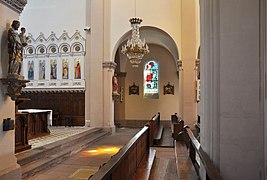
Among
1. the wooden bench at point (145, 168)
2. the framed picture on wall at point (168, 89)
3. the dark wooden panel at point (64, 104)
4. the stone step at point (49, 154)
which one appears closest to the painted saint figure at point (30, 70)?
the dark wooden panel at point (64, 104)

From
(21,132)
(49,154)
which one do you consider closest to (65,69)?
(21,132)

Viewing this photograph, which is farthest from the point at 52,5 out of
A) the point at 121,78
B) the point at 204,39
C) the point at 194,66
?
the point at 204,39

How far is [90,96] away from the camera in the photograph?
1324 cm

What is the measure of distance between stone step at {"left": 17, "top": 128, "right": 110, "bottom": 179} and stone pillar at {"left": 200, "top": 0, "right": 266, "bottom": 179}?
4.41 m

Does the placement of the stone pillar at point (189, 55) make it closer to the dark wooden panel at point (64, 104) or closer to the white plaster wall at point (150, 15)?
the white plaster wall at point (150, 15)

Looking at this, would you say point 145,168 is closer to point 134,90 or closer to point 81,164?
point 81,164

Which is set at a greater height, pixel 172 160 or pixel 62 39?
pixel 62 39

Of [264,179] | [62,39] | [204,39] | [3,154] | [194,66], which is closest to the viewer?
[264,179]

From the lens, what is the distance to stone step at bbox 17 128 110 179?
625 centimetres

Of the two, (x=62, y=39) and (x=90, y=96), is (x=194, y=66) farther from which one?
(x=62, y=39)

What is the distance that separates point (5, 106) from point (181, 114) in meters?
9.37

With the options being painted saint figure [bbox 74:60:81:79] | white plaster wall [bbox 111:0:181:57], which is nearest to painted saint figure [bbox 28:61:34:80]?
painted saint figure [bbox 74:60:81:79]

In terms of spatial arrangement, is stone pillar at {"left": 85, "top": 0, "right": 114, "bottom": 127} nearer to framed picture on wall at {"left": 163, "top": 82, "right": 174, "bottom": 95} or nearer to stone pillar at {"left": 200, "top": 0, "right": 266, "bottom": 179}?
framed picture on wall at {"left": 163, "top": 82, "right": 174, "bottom": 95}

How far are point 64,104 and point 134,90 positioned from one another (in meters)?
5.64
